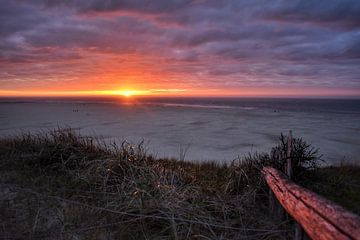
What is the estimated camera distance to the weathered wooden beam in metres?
2.34

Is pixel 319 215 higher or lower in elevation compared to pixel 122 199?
higher

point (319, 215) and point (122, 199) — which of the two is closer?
point (319, 215)

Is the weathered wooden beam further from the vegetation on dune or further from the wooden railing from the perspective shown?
the vegetation on dune

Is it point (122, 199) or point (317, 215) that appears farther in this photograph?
point (122, 199)

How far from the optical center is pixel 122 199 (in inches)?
192

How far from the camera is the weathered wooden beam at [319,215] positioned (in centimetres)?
234

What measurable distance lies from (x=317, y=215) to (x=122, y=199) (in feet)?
10.1

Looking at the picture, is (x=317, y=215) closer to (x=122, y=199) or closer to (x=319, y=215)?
(x=319, y=215)

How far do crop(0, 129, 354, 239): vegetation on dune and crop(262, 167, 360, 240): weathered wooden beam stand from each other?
0.70m

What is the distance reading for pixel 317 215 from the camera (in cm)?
275

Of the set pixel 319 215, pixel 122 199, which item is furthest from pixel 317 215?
pixel 122 199

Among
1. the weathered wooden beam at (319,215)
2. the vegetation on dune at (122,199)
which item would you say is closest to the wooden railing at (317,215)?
the weathered wooden beam at (319,215)

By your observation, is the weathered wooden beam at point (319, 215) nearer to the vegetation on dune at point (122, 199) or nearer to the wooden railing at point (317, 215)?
the wooden railing at point (317, 215)

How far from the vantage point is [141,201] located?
14.6 feet
